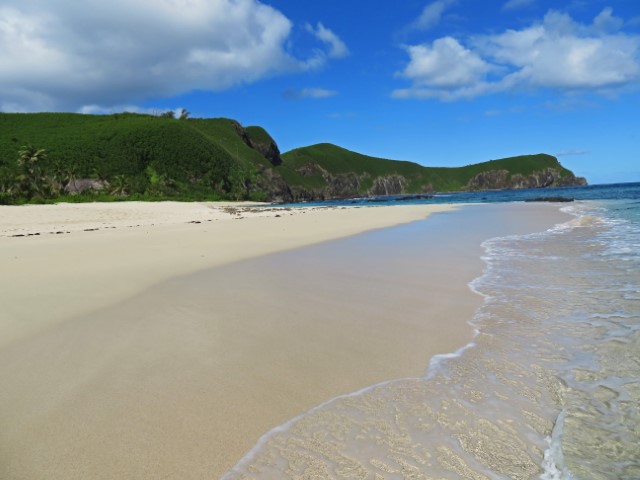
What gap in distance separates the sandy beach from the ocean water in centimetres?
25

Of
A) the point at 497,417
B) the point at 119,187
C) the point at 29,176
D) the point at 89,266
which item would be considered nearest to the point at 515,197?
the point at 119,187

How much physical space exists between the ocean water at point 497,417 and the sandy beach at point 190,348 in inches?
9.8

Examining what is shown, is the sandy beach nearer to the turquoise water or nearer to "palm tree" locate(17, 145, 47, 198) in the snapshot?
the turquoise water

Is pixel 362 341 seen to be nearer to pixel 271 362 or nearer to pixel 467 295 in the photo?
pixel 271 362

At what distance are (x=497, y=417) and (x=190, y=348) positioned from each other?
3123 mm

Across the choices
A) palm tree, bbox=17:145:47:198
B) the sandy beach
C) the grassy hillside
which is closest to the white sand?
the sandy beach

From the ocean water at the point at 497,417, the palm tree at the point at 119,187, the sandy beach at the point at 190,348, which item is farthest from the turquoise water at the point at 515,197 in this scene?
the ocean water at the point at 497,417

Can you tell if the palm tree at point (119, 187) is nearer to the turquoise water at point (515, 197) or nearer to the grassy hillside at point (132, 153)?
the grassy hillside at point (132, 153)

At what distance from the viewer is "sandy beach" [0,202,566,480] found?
2777 mm

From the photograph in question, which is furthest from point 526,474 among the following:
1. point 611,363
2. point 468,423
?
point 611,363

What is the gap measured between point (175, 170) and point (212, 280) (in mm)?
123117

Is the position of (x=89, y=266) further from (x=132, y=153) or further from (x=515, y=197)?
(x=132, y=153)

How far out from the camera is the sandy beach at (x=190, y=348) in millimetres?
2777

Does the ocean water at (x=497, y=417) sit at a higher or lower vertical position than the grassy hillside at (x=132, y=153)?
lower
